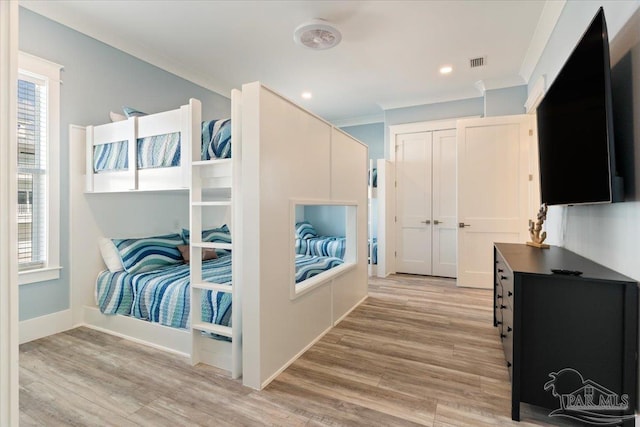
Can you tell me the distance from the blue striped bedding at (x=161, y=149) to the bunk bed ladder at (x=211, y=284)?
0.09 m

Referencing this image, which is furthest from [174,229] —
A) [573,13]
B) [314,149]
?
[573,13]

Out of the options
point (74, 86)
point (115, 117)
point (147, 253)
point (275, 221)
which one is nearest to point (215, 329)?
point (275, 221)

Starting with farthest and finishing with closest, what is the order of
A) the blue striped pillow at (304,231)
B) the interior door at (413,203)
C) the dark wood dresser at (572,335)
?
the blue striped pillow at (304,231) < the interior door at (413,203) < the dark wood dresser at (572,335)

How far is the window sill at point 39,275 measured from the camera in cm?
250

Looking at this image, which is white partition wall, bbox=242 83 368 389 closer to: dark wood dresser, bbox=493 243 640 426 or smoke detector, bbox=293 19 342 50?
smoke detector, bbox=293 19 342 50

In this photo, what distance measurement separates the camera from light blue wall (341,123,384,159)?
5809mm

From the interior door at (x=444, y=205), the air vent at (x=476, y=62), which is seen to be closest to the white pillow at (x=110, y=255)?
the interior door at (x=444, y=205)

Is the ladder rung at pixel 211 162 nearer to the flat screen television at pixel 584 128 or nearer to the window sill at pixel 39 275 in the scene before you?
the window sill at pixel 39 275

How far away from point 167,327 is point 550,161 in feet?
10.2

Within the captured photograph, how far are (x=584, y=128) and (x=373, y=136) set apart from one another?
438 centimetres

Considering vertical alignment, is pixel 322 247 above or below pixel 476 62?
below

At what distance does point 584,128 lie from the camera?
64.0 inches

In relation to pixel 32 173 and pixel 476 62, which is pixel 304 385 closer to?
pixel 32 173

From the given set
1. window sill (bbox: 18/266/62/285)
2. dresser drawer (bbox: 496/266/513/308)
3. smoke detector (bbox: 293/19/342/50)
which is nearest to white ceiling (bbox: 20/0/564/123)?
smoke detector (bbox: 293/19/342/50)
